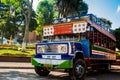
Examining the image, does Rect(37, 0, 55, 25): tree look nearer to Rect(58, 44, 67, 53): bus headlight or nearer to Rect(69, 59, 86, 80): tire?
Rect(69, 59, 86, 80): tire

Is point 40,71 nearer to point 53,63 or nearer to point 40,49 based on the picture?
point 40,49

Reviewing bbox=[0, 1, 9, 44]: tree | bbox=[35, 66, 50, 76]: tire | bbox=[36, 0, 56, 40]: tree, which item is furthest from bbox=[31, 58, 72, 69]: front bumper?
bbox=[36, 0, 56, 40]: tree

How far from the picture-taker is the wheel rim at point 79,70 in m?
12.9

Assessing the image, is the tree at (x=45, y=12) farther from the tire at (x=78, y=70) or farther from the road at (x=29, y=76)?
the tire at (x=78, y=70)

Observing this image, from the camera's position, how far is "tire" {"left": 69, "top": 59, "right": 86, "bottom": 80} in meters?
12.7

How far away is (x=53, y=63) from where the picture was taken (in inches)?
504

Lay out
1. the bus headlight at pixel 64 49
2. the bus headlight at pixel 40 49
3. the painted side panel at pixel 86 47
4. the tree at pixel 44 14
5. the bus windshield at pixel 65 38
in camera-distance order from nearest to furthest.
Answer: the bus headlight at pixel 64 49
the bus headlight at pixel 40 49
the painted side panel at pixel 86 47
the bus windshield at pixel 65 38
the tree at pixel 44 14

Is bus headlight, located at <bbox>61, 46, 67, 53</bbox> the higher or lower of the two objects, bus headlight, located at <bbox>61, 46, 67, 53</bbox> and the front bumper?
the higher

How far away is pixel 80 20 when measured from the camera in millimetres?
14094

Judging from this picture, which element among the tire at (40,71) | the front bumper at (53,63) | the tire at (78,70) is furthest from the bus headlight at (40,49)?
the tire at (78,70)

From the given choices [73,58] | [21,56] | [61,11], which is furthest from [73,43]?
[61,11]

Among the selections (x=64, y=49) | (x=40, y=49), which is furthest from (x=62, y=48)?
(x=40, y=49)

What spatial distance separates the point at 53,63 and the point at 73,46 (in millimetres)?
1266

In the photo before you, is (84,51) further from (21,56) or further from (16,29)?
(16,29)
